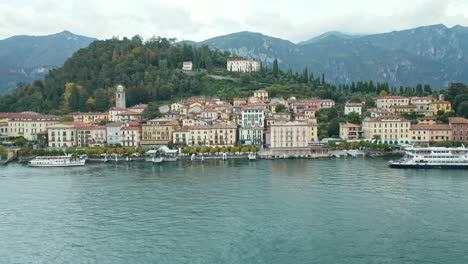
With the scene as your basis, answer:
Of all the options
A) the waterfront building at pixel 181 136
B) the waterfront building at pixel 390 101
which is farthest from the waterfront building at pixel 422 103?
the waterfront building at pixel 181 136

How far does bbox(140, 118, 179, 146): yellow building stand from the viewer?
3381cm

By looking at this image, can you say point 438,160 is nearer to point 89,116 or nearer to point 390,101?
point 390,101

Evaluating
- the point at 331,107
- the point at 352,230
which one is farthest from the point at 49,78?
the point at 352,230

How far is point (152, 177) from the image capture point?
23.2 meters

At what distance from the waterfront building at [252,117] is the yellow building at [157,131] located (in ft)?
15.3

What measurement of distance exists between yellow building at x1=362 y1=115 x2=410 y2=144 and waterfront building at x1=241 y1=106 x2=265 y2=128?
7078 mm

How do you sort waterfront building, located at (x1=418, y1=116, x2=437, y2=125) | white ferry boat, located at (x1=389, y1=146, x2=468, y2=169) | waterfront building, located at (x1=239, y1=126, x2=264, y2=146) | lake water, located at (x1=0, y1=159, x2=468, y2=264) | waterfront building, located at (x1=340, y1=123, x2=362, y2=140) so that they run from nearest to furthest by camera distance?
lake water, located at (x1=0, y1=159, x2=468, y2=264) < white ferry boat, located at (x1=389, y1=146, x2=468, y2=169) < waterfront building, located at (x1=239, y1=126, x2=264, y2=146) < waterfront building, located at (x1=340, y1=123, x2=362, y2=140) < waterfront building, located at (x1=418, y1=116, x2=437, y2=125)

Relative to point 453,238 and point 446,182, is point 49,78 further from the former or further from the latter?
point 453,238

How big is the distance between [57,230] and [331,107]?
2905cm

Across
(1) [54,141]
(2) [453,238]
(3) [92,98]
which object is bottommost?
(2) [453,238]

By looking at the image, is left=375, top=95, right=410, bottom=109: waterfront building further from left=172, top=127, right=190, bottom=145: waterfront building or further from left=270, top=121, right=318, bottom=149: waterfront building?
left=172, top=127, right=190, bottom=145: waterfront building

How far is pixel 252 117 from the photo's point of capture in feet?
116

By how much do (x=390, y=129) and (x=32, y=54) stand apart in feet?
372

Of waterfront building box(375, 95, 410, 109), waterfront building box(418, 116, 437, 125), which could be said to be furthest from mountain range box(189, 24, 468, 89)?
waterfront building box(418, 116, 437, 125)
